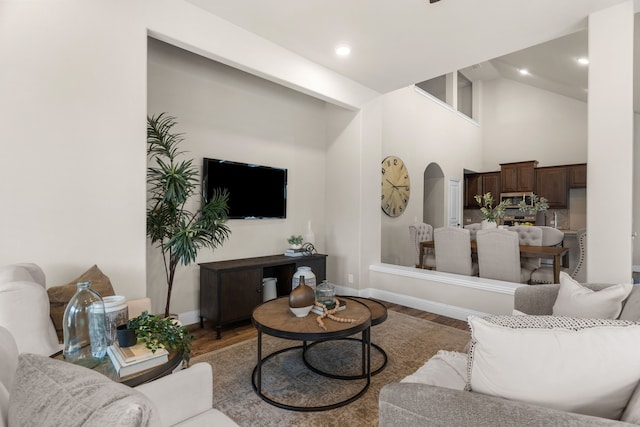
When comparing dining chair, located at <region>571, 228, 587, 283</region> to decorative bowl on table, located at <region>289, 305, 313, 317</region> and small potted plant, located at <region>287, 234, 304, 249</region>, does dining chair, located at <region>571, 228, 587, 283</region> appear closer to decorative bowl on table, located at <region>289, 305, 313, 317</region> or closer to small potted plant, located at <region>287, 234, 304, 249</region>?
small potted plant, located at <region>287, 234, 304, 249</region>

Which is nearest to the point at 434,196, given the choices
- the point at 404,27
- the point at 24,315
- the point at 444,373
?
the point at 404,27

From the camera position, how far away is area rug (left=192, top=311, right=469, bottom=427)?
1941 mm

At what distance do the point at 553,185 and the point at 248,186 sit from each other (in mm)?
7134

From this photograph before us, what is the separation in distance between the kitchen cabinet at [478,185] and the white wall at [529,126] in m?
0.46

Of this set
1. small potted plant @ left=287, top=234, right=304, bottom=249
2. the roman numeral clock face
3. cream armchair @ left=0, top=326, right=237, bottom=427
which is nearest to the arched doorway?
the roman numeral clock face

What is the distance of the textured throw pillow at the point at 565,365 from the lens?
0.90 metres

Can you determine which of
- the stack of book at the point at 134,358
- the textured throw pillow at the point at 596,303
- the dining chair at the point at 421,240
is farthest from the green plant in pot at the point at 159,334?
the dining chair at the point at 421,240

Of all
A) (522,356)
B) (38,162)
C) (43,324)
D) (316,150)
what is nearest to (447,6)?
(316,150)

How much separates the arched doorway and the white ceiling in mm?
3626

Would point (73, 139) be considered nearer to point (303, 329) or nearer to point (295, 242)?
point (303, 329)

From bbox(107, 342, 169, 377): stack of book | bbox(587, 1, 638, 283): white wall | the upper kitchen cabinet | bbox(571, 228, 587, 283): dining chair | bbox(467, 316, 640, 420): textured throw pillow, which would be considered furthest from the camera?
the upper kitchen cabinet

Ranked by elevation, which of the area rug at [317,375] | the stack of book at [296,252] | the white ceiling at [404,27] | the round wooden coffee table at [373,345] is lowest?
the area rug at [317,375]

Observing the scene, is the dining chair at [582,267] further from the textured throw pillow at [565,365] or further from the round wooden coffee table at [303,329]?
the textured throw pillow at [565,365]

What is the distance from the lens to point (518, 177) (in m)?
7.96
